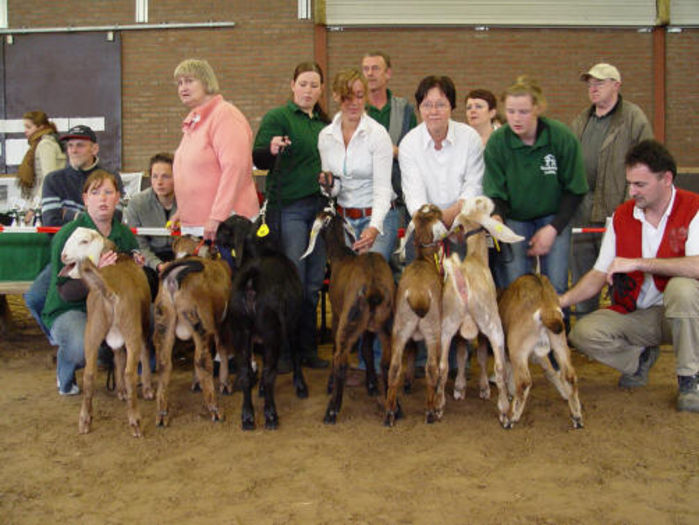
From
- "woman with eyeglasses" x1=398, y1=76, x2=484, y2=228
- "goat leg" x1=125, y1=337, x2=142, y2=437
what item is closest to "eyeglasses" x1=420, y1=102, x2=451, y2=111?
"woman with eyeglasses" x1=398, y1=76, x2=484, y2=228

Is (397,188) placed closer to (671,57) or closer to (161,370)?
(161,370)

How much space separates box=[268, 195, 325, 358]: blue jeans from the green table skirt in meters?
2.51

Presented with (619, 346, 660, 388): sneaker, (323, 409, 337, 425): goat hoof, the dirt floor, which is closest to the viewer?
the dirt floor

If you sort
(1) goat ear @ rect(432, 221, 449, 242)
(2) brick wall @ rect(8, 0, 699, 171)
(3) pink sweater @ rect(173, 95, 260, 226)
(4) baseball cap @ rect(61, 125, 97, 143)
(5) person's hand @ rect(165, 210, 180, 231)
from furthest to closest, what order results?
(2) brick wall @ rect(8, 0, 699, 171) → (4) baseball cap @ rect(61, 125, 97, 143) → (5) person's hand @ rect(165, 210, 180, 231) → (3) pink sweater @ rect(173, 95, 260, 226) → (1) goat ear @ rect(432, 221, 449, 242)

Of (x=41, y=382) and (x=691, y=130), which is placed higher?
(x=691, y=130)

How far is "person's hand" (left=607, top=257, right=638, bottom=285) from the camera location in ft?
14.2

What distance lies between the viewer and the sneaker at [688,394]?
4231 millimetres

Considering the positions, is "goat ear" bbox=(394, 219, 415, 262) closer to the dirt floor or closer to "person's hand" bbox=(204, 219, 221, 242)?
the dirt floor

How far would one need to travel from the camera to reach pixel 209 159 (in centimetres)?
472

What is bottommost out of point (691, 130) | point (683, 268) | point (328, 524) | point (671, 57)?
point (328, 524)

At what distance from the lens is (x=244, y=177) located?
15.6 ft

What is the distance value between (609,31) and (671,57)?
135cm

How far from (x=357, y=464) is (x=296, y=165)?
7.99 ft

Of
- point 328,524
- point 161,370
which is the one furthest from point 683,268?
point 161,370
